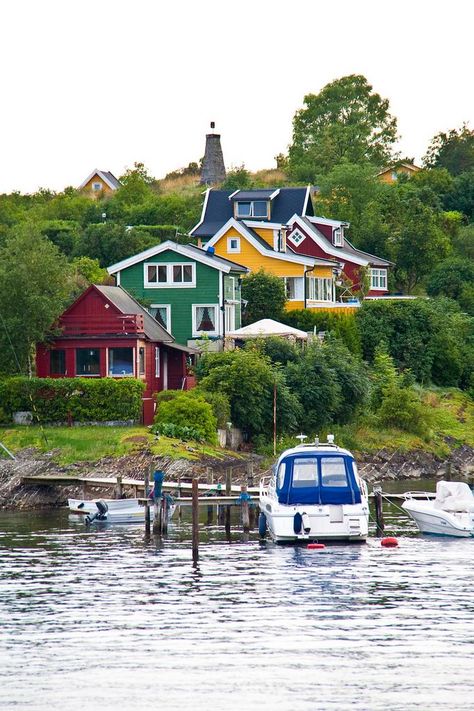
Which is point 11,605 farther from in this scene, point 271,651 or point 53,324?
point 53,324

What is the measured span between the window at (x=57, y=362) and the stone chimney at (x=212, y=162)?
80156mm

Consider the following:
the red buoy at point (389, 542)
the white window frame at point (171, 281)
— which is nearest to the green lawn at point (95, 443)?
the white window frame at point (171, 281)

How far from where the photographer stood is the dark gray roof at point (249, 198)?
10594cm

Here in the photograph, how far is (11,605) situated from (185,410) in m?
34.7

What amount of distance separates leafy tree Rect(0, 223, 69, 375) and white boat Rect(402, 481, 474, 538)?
2654cm

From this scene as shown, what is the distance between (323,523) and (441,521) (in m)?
6.34

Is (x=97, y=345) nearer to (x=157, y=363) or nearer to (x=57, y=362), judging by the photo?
(x=57, y=362)

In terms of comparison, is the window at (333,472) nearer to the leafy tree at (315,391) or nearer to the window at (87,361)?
the window at (87,361)

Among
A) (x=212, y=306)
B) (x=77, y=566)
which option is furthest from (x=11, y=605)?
(x=212, y=306)

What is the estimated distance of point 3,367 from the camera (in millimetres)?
75125

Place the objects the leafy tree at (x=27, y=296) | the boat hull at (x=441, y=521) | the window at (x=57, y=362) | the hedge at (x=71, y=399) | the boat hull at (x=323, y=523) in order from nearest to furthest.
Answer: the boat hull at (x=323, y=523), the boat hull at (x=441, y=521), the hedge at (x=71, y=399), the leafy tree at (x=27, y=296), the window at (x=57, y=362)

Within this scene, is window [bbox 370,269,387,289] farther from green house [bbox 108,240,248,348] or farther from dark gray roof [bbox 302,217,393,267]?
green house [bbox 108,240,248,348]

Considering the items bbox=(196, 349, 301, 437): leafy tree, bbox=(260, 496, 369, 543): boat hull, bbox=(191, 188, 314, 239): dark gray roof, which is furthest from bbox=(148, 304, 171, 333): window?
bbox=(260, 496, 369, 543): boat hull

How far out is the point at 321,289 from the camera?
101375mm
